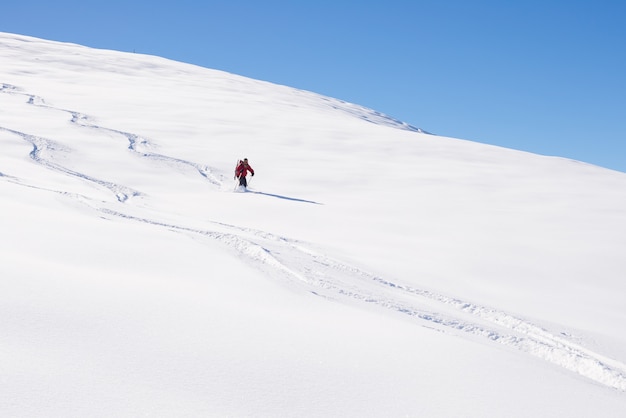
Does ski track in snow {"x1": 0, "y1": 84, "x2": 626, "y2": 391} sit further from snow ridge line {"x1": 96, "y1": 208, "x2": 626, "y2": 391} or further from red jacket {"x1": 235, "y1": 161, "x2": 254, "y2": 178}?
red jacket {"x1": 235, "y1": 161, "x2": 254, "y2": 178}

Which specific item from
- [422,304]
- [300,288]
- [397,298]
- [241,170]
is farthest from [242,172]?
[300,288]

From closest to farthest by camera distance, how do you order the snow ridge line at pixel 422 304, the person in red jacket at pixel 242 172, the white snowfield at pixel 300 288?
the white snowfield at pixel 300 288
the snow ridge line at pixel 422 304
the person in red jacket at pixel 242 172

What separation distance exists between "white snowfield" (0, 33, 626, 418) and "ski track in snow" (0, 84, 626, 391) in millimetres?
33

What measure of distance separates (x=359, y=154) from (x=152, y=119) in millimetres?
8451

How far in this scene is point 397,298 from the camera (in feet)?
19.7

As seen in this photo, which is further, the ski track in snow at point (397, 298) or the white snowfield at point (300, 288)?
the ski track in snow at point (397, 298)

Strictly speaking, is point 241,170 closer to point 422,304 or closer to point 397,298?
point 397,298

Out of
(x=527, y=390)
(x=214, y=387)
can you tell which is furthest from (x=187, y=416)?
(x=527, y=390)

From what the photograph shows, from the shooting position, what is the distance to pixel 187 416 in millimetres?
2822

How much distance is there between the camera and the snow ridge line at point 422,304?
4.97 metres

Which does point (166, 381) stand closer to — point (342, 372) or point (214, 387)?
point (214, 387)

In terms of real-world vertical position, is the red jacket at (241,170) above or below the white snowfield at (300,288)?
above

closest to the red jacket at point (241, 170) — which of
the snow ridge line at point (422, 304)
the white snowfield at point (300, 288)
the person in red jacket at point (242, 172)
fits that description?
the person in red jacket at point (242, 172)

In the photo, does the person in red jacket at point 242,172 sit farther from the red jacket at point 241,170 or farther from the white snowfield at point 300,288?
the white snowfield at point 300,288
